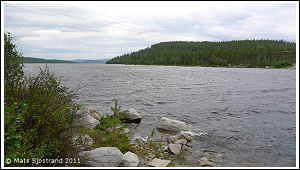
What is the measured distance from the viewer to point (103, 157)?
653 cm

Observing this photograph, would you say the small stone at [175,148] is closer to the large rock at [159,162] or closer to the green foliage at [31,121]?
the large rock at [159,162]

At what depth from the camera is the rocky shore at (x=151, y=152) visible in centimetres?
652

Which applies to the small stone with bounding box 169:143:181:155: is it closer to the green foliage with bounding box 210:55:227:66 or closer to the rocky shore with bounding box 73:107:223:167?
the rocky shore with bounding box 73:107:223:167

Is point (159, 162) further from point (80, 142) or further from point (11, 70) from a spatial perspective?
point (11, 70)

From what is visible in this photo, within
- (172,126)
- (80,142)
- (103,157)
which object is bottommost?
(172,126)

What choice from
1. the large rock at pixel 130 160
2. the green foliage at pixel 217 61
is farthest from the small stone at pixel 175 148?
the green foliage at pixel 217 61

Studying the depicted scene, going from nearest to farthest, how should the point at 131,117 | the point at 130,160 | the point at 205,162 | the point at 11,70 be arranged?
the point at 11,70
the point at 130,160
the point at 205,162
the point at 131,117

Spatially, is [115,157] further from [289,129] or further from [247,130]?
[289,129]

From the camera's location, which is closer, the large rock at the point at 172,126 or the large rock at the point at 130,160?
the large rock at the point at 130,160

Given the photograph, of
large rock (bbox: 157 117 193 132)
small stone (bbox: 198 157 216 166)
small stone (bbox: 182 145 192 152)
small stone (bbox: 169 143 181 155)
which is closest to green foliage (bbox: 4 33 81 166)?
small stone (bbox: 169 143 181 155)

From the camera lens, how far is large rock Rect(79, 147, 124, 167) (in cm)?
625

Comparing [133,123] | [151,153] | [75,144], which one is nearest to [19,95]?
[75,144]

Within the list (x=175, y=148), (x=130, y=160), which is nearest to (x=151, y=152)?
(x=175, y=148)

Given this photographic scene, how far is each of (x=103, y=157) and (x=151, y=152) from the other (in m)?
2.81
